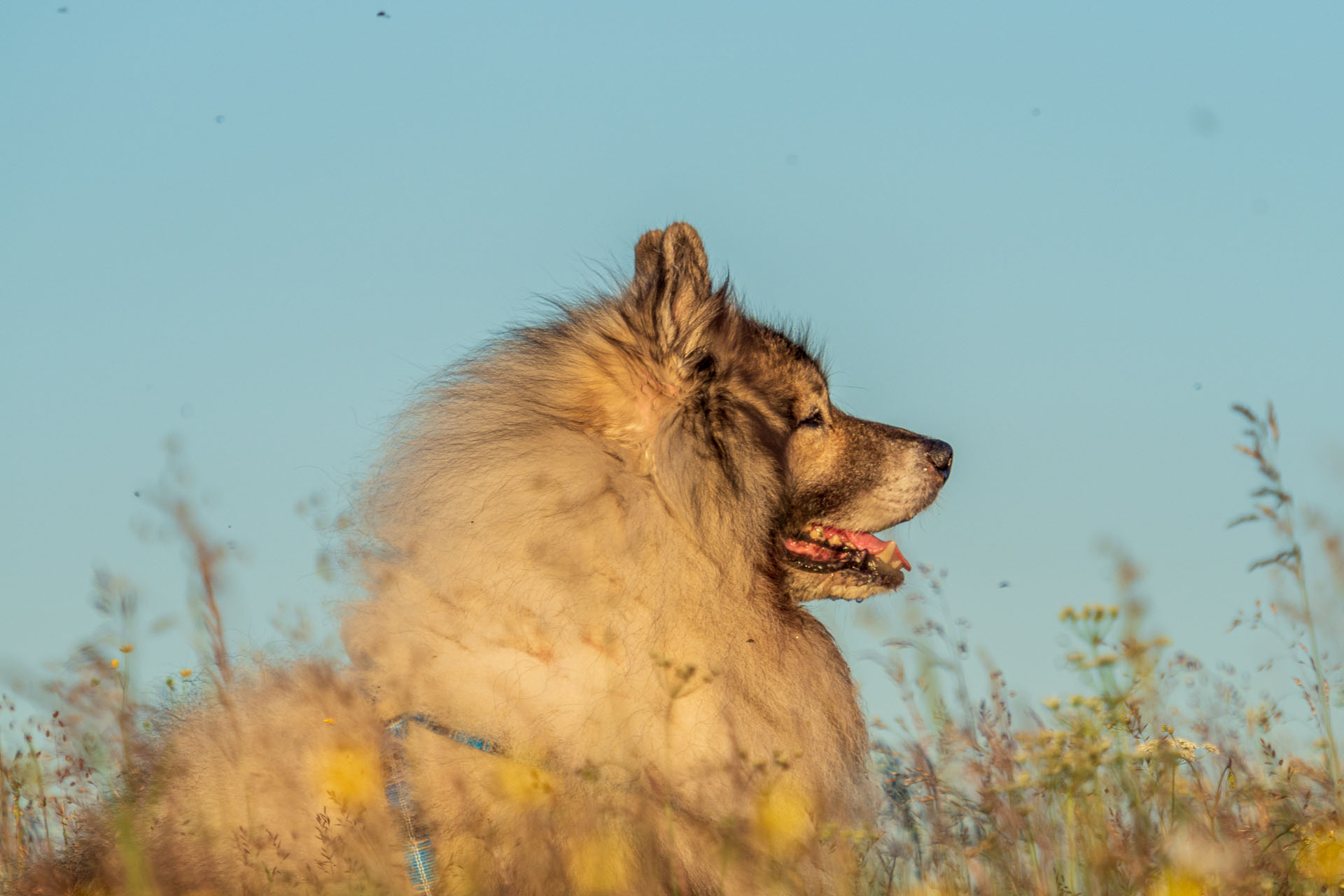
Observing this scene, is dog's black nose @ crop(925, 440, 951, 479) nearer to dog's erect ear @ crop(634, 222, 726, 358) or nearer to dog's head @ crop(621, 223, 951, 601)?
dog's head @ crop(621, 223, 951, 601)

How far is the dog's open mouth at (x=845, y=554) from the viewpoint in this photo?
4.52m

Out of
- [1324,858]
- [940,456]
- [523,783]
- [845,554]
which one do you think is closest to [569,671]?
[523,783]

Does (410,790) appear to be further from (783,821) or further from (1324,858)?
(1324,858)

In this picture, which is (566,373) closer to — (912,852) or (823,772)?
(823,772)

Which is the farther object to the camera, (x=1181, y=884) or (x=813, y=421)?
(x=813, y=421)

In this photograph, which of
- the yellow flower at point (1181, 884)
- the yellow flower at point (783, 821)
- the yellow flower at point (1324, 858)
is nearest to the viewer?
the yellow flower at point (1181, 884)

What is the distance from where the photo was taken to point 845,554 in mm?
4691

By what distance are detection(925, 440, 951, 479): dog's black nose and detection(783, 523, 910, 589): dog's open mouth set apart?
0.40 m

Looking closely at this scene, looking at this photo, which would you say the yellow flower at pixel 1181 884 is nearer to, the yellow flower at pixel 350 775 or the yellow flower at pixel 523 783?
the yellow flower at pixel 523 783

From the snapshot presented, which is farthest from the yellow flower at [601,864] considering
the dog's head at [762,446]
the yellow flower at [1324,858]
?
the yellow flower at [1324,858]

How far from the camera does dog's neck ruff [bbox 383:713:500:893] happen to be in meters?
3.34

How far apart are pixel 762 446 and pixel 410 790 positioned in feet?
5.66

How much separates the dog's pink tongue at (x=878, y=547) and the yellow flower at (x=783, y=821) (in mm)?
1214

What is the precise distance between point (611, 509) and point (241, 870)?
4.95ft
